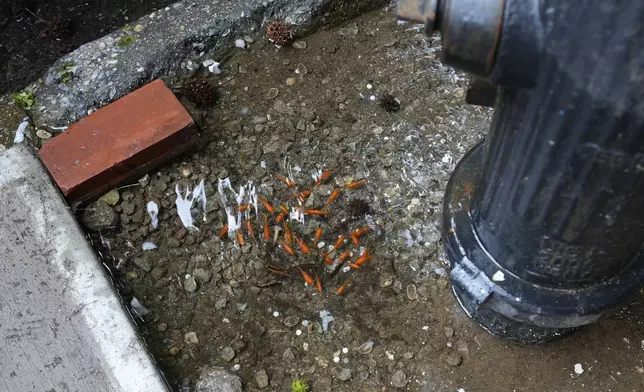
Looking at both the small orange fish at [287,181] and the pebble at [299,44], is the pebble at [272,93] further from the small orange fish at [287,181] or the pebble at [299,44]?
the small orange fish at [287,181]

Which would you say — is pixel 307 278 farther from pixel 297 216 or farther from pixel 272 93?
pixel 272 93

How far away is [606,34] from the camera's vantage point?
4.22 ft

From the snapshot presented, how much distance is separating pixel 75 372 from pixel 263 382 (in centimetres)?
68

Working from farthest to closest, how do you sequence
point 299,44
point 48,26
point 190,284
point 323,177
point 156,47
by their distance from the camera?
point 48,26 < point 299,44 < point 156,47 < point 323,177 < point 190,284

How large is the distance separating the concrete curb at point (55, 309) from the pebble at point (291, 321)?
0.53 meters

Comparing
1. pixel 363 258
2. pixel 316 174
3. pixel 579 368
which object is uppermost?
pixel 316 174

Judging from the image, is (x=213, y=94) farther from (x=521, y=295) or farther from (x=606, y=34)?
(x=606, y=34)

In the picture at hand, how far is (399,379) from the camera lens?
252 centimetres

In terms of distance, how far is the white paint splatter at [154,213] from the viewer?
114 inches

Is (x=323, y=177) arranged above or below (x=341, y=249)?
above

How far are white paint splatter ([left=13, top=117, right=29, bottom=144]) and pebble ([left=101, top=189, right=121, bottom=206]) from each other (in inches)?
19.9

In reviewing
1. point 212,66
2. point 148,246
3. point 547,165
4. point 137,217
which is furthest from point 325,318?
point 212,66

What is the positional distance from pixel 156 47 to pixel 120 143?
585mm

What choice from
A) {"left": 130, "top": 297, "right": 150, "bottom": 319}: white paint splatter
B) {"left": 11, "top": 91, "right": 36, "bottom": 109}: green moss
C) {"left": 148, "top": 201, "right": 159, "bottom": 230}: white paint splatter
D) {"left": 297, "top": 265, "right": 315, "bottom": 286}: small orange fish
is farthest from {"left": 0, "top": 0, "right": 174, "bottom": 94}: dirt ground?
{"left": 297, "top": 265, "right": 315, "bottom": 286}: small orange fish
